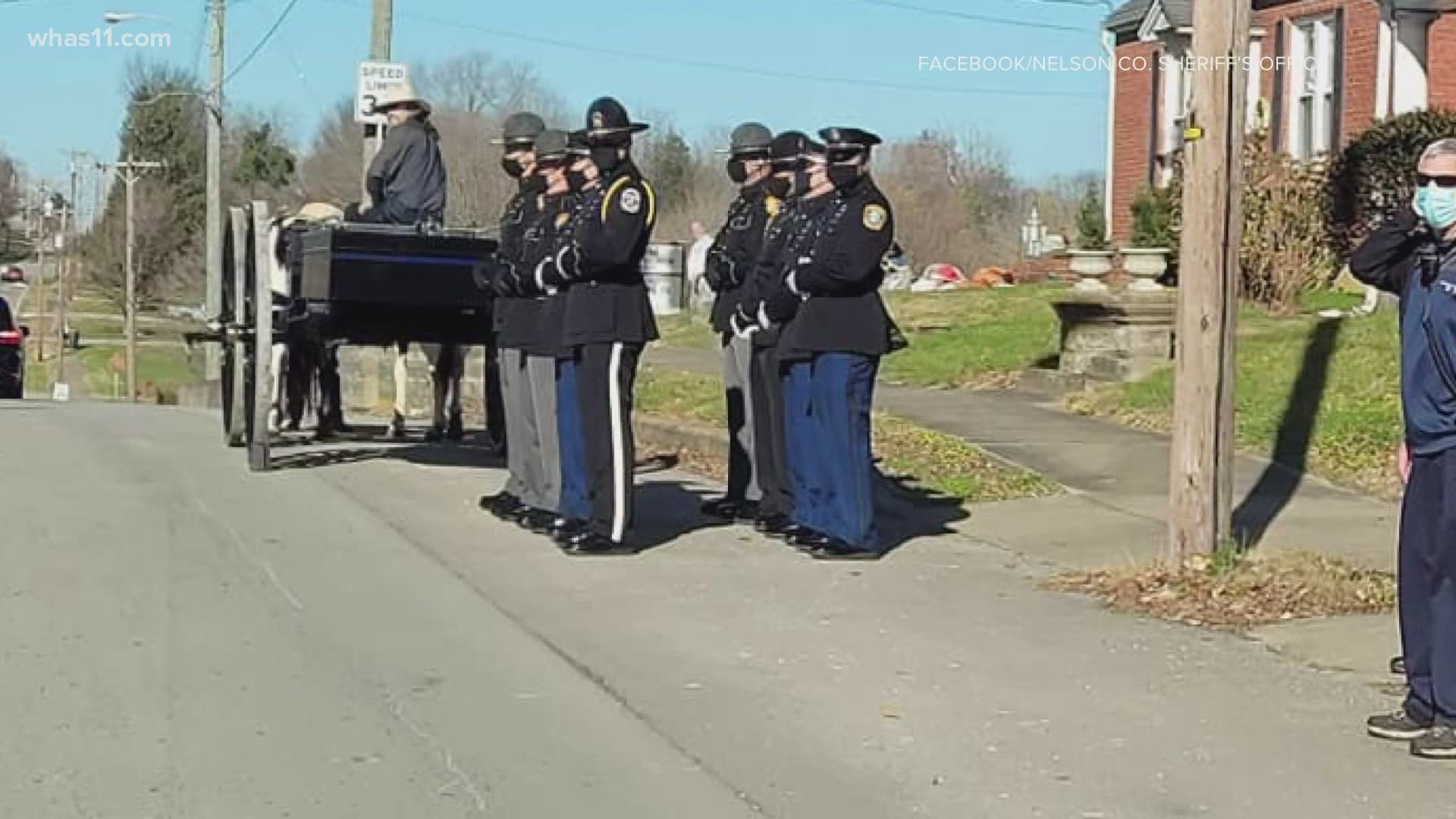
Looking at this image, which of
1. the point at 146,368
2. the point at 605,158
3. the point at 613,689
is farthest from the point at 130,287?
the point at 613,689

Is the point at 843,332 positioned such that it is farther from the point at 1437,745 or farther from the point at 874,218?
the point at 1437,745

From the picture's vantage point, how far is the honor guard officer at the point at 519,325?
38.1 feet

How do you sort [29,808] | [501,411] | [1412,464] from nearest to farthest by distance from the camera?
[29,808] < [1412,464] < [501,411]

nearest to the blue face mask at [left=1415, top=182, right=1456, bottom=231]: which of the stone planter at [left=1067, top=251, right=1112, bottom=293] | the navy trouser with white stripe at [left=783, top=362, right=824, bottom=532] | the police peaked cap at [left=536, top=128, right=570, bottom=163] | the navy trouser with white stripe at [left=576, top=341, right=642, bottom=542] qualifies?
the navy trouser with white stripe at [left=783, top=362, right=824, bottom=532]

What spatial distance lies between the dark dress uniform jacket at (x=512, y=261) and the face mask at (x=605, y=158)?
28.7 inches

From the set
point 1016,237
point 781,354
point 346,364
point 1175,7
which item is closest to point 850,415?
point 781,354

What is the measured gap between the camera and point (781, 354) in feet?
36.6

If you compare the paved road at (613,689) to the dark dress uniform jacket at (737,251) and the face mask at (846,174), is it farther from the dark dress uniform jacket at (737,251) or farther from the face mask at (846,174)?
the face mask at (846,174)

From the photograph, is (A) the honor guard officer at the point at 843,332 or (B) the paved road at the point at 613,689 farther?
(A) the honor guard officer at the point at 843,332

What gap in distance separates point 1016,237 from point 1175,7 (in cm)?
3094

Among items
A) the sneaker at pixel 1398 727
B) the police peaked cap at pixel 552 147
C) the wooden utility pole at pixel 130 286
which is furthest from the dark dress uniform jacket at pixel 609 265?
the wooden utility pole at pixel 130 286

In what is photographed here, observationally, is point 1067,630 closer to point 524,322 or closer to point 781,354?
point 781,354

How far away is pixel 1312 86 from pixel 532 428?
17.5m

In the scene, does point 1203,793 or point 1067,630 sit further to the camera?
point 1067,630
